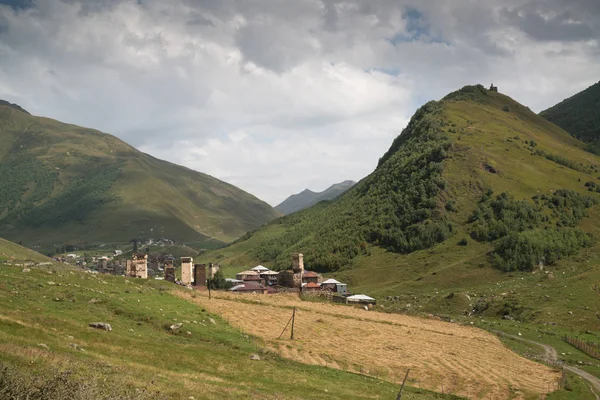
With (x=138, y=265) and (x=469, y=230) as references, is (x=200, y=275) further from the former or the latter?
(x=469, y=230)

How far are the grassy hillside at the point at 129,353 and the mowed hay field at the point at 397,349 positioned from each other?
2296 millimetres

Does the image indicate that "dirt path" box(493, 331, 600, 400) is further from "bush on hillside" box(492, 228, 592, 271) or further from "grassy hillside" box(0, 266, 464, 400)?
"bush on hillside" box(492, 228, 592, 271)

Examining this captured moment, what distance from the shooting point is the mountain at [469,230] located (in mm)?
81812

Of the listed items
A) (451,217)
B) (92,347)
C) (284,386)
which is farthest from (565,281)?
(92,347)

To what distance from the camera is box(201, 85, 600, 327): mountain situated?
81.8 m

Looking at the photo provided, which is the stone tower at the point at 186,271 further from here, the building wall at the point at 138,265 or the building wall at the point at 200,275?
the building wall at the point at 138,265

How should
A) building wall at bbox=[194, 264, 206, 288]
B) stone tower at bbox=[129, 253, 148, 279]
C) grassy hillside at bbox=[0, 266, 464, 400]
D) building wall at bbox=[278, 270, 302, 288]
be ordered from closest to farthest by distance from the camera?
grassy hillside at bbox=[0, 266, 464, 400], stone tower at bbox=[129, 253, 148, 279], building wall at bbox=[194, 264, 206, 288], building wall at bbox=[278, 270, 302, 288]

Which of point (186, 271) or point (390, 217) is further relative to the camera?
point (390, 217)

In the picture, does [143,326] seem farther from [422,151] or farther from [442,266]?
[422,151]

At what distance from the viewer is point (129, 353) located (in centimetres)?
2308

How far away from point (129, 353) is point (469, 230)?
106000mm

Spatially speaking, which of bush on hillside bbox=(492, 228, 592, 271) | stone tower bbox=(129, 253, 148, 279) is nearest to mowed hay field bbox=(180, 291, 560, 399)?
stone tower bbox=(129, 253, 148, 279)

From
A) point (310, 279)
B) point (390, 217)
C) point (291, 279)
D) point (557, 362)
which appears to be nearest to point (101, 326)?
point (557, 362)

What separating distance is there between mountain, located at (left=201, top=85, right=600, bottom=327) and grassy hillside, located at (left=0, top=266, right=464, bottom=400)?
4893cm
